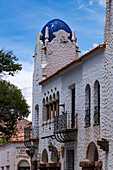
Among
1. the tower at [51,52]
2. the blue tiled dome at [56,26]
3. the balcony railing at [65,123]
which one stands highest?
the blue tiled dome at [56,26]

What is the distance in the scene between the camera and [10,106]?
3503cm

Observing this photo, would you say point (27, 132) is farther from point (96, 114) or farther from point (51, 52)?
point (96, 114)

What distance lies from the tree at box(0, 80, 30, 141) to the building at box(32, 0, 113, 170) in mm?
5255

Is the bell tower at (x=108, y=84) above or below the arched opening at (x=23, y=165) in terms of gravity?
above

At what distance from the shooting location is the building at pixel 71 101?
59.9ft

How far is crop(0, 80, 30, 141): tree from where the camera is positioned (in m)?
34.8

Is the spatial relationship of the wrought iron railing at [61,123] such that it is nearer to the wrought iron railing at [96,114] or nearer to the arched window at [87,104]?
the arched window at [87,104]

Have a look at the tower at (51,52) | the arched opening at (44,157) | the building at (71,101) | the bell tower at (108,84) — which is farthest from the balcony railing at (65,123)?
the tower at (51,52)

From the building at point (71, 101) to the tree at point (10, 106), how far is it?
207 inches

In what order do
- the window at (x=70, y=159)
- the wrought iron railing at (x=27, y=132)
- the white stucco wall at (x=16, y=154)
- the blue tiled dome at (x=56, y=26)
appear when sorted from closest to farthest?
the window at (x=70, y=159) → the wrought iron railing at (x=27, y=132) → the blue tiled dome at (x=56, y=26) → the white stucco wall at (x=16, y=154)

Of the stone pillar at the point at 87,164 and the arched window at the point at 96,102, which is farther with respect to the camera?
the stone pillar at the point at 87,164

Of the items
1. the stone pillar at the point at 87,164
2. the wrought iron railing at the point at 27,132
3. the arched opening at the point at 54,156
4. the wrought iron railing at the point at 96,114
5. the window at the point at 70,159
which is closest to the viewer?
the wrought iron railing at the point at 96,114

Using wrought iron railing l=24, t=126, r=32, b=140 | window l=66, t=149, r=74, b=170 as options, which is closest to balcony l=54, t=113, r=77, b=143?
window l=66, t=149, r=74, b=170

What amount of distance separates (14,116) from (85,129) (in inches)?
646
